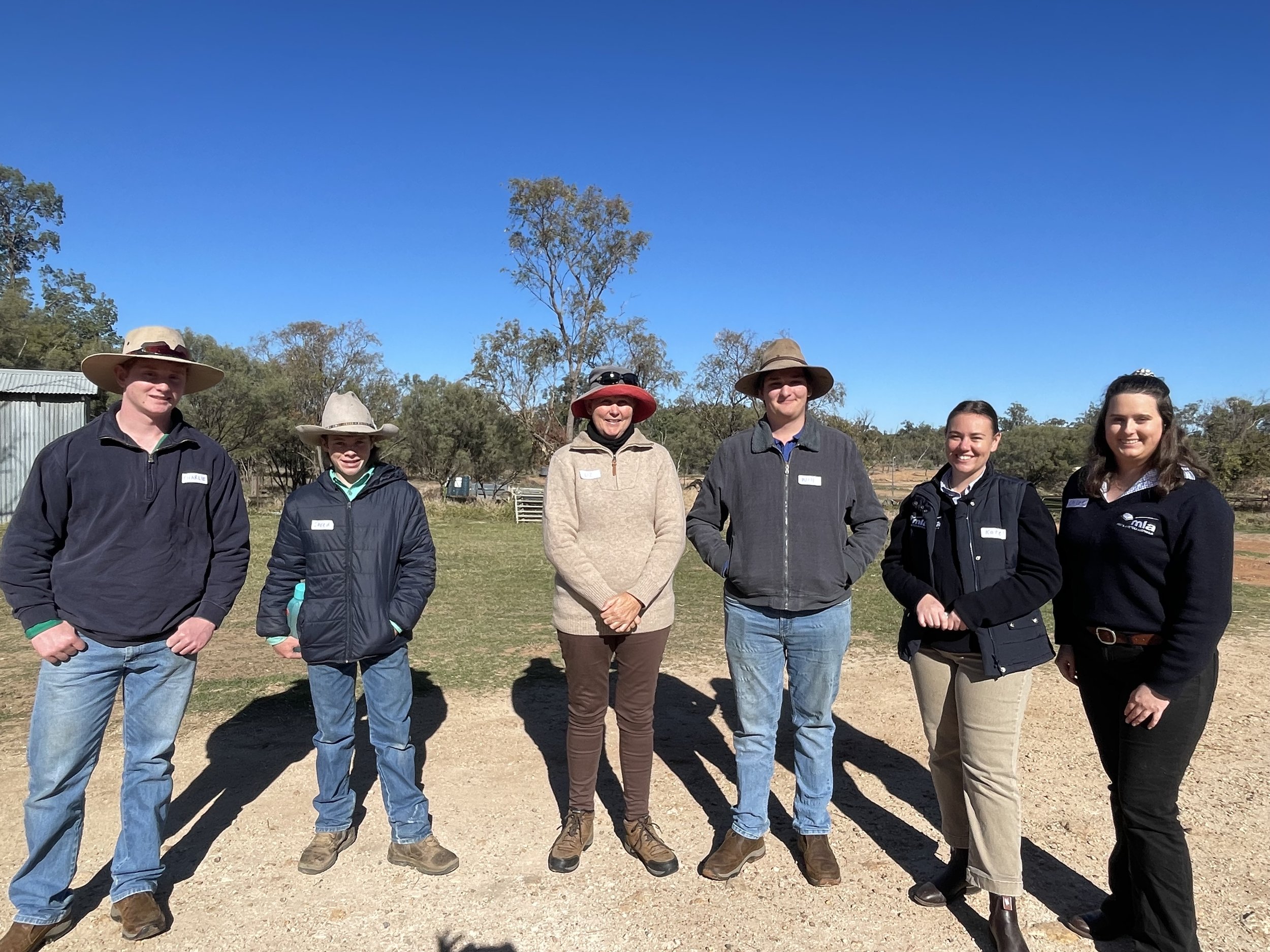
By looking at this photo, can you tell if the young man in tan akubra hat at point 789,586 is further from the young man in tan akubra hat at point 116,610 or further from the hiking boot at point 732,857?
the young man in tan akubra hat at point 116,610

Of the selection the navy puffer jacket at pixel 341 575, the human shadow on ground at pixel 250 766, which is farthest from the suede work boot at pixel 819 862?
the human shadow on ground at pixel 250 766

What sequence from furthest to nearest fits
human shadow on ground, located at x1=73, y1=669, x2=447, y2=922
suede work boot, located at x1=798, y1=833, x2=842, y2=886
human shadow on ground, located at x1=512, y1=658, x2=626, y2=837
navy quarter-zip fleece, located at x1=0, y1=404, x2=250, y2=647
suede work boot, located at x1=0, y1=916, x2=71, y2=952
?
human shadow on ground, located at x1=512, y1=658, x2=626, y2=837 < human shadow on ground, located at x1=73, y1=669, x2=447, y2=922 < suede work boot, located at x1=798, y1=833, x2=842, y2=886 < navy quarter-zip fleece, located at x1=0, y1=404, x2=250, y2=647 < suede work boot, located at x1=0, y1=916, x2=71, y2=952

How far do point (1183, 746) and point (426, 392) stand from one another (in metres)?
37.7

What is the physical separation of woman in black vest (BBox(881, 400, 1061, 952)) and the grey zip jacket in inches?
11.8

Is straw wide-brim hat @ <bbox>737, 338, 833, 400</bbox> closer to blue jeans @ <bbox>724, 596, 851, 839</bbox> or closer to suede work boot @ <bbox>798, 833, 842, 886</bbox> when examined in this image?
blue jeans @ <bbox>724, 596, 851, 839</bbox>

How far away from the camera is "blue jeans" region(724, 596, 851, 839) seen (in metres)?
3.12

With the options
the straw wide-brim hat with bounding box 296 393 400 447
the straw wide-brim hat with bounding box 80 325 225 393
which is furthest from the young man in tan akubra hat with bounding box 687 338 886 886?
the straw wide-brim hat with bounding box 80 325 225 393

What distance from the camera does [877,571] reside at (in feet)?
41.0

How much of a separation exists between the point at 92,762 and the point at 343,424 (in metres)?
1.46

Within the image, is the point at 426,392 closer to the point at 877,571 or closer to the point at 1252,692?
the point at 877,571

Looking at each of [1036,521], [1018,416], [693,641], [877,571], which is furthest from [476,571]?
[1018,416]

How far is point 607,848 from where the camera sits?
3338 millimetres

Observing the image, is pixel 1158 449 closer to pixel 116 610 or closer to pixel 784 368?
pixel 784 368

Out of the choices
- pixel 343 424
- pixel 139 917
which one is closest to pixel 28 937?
pixel 139 917
